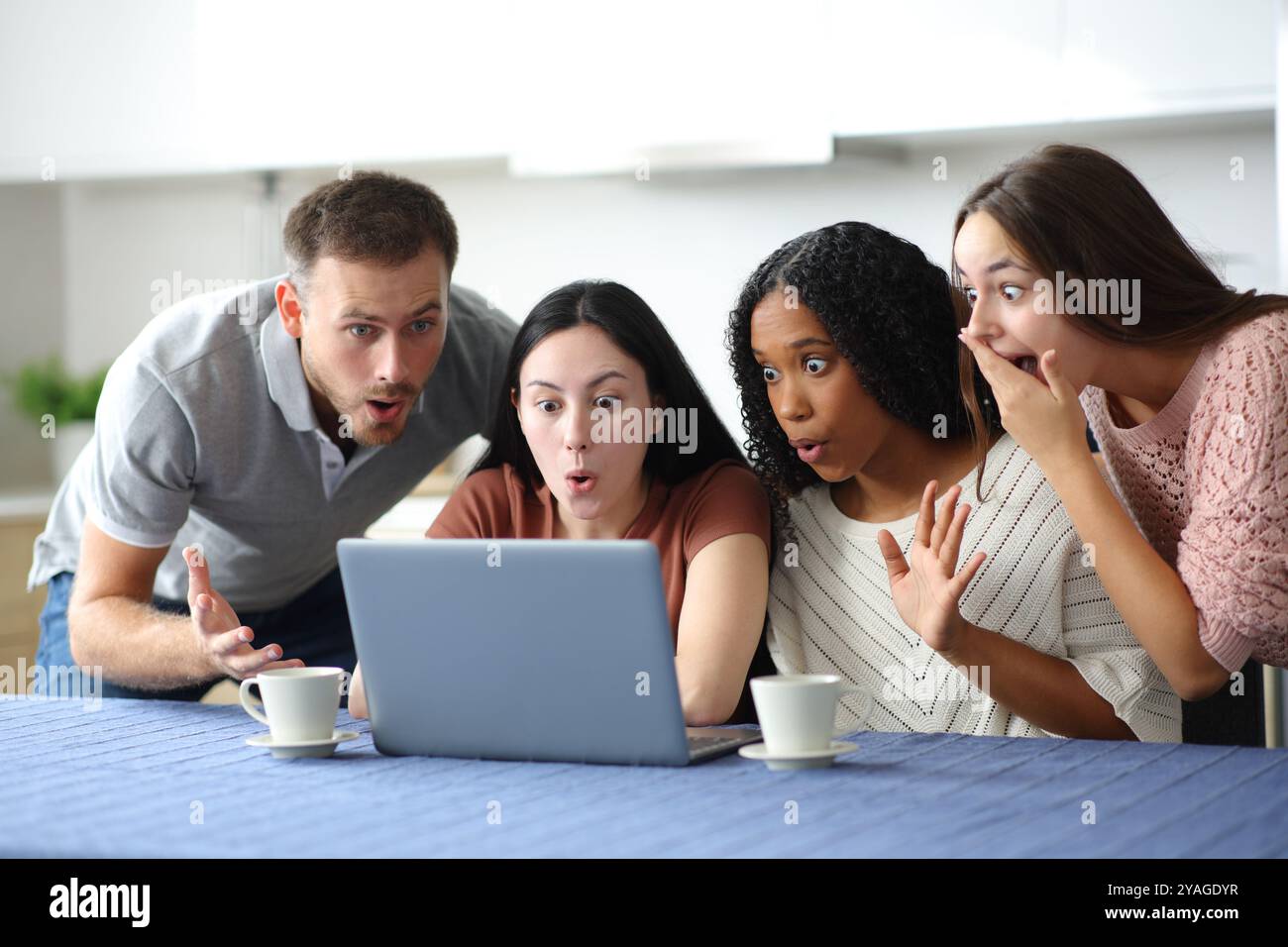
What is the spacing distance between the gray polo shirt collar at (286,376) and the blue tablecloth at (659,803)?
74 cm

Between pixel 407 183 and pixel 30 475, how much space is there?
101 inches

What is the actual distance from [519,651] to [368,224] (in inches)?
32.2

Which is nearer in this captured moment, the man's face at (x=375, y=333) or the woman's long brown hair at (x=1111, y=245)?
the woman's long brown hair at (x=1111, y=245)

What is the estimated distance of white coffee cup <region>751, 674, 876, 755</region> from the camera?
3.96 feet

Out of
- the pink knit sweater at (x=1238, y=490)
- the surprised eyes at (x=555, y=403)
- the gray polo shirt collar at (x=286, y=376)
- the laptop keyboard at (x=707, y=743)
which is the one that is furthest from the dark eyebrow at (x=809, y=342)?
the gray polo shirt collar at (x=286, y=376)

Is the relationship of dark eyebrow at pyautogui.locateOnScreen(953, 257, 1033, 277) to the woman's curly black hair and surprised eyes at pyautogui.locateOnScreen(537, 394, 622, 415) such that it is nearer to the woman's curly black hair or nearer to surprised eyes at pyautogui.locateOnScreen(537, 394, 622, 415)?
the woman's curly black hair

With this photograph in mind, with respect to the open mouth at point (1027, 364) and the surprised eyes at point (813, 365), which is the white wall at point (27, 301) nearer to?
the surprised eyes at point (813, 365)

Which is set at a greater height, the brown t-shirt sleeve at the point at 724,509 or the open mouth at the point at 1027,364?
the open mouth at the point at 1027,364

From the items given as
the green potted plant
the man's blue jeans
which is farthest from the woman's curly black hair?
the green potted plant

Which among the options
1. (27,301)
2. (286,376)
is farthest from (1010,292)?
(27,301)

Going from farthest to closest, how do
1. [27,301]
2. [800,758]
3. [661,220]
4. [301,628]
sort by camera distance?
[27,301] → [661,220] → [301,628] → [800,758]

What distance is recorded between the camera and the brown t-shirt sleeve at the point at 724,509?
62.0 inches

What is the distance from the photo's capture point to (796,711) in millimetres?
1209

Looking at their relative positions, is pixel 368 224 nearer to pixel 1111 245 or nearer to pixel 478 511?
pixel 478 511
